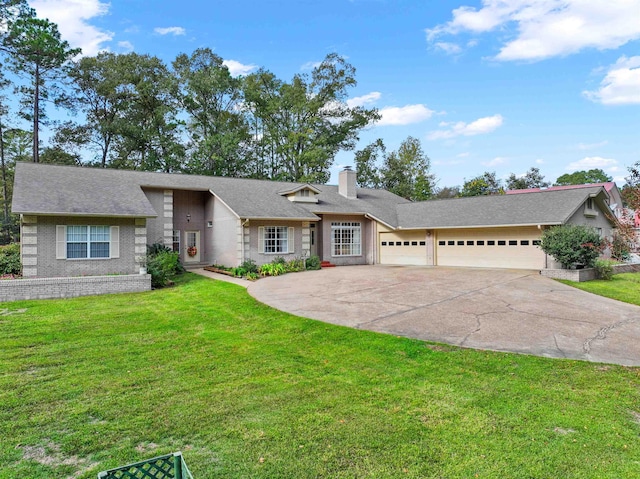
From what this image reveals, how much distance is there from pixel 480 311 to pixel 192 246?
15.7 m

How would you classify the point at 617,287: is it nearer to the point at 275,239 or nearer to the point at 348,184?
the point at 275,239

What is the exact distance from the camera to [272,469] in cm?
316

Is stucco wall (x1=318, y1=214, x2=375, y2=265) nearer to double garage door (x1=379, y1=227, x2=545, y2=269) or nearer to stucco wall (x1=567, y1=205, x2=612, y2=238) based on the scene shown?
double garage door (x1=379, y1=227, x2=545, y2=269)

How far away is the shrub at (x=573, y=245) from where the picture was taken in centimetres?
1419

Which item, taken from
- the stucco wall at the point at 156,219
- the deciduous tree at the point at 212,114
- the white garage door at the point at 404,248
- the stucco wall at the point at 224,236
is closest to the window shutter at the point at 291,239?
the stucco wall at the point at 224,236

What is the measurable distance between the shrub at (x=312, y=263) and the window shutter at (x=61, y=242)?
1023 centimetres

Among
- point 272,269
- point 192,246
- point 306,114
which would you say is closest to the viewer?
point 272,269

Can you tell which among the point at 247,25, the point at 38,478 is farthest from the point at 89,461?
the point at 247,25

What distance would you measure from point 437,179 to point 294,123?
1722 cm

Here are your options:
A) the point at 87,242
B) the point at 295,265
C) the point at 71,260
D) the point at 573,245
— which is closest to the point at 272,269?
the point at 295,265

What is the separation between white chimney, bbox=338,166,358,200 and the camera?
24109 millimetres

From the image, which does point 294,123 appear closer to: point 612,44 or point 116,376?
point 612,44

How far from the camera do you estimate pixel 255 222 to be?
17.7 meters

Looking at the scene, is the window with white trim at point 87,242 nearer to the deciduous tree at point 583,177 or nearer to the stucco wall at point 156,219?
the stucco wall at point 156,219
